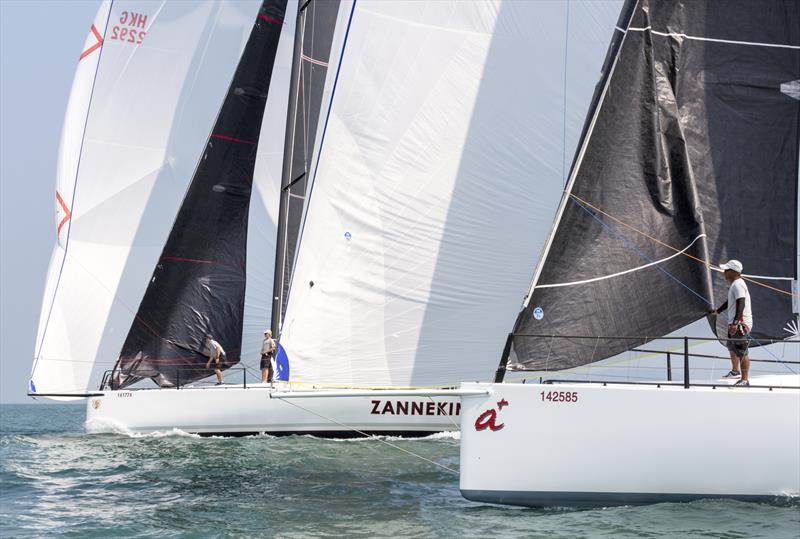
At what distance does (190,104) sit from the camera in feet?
79.8

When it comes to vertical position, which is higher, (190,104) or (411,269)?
(190,104)

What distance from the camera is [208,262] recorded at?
920 inches

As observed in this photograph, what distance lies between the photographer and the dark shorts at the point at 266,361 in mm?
21300

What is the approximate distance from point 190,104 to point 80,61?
3.01 meters

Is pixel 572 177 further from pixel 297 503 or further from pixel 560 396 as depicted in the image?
pixel 297 503

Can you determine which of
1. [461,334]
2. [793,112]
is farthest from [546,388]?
[793,112]

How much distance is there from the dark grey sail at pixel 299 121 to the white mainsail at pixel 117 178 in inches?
114

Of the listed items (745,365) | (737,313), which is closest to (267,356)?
(737,313)

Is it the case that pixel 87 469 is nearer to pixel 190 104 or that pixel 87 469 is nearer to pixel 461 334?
pixel 461 334

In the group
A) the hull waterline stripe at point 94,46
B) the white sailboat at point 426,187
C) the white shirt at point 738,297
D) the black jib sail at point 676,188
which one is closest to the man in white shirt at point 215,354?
the hull waterline stripe at point 94,46

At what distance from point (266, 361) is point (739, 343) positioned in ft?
39.6

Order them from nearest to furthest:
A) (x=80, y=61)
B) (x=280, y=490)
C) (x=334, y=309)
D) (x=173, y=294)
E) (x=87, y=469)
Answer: (x=334, y=309) < (x=280, y=490) < (x=87, y=469) < (x=173, y=294) < (x=80, y=61)

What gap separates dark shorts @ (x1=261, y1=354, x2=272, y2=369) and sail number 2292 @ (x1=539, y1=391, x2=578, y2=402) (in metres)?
11.3

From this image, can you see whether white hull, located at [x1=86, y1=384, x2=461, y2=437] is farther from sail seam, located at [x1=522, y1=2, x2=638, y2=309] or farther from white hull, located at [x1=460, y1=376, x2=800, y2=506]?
white hull, located at [x1=460, y1=376, x2=800, y2=506]
